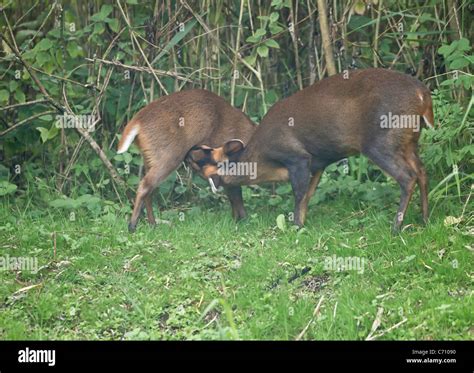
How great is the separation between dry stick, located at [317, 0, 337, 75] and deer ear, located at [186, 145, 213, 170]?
1.43m

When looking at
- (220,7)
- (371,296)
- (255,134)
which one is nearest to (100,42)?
(220,7)

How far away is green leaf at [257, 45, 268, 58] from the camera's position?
28.9 ft

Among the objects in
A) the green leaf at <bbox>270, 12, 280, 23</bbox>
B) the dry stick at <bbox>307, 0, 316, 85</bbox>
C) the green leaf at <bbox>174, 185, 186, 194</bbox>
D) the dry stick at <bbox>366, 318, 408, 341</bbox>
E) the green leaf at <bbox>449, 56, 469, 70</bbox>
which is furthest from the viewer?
the dry stick at <bbox>307, 0, 316, 85</bbox>

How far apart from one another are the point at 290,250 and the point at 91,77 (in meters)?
3.02

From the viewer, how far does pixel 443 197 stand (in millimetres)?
7719

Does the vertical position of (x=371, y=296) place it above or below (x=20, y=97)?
below

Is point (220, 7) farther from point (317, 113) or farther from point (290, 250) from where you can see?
point (290, 250)

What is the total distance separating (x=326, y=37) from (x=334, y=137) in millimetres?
1392

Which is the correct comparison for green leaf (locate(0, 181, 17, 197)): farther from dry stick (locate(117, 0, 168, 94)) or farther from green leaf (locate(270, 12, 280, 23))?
green leaf (locate(270, 12, 280, 23))

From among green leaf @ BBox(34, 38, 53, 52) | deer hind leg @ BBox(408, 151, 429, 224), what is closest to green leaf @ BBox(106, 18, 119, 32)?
green leaf @ BBox(34, 38, 53, 52)

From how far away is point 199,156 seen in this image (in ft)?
27.1

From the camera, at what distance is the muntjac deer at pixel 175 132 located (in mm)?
8180

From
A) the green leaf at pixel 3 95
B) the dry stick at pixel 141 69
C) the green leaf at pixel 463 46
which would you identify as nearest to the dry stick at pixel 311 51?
the dry stick at pixel 141 69
